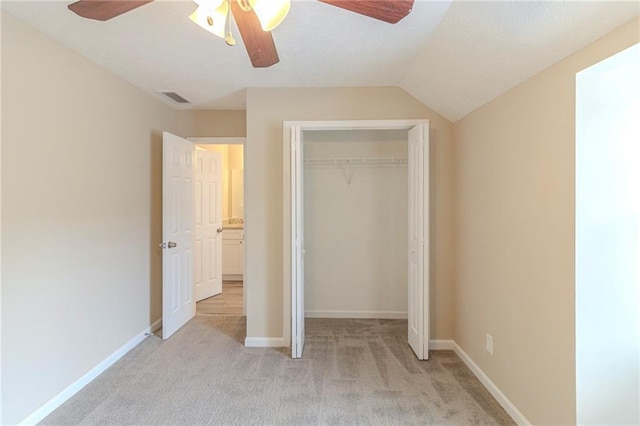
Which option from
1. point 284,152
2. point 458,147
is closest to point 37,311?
point 284,152

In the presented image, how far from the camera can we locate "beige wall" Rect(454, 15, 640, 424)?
1.61m

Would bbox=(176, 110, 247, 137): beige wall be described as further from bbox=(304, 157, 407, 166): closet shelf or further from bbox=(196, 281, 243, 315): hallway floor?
bbox=(196, 281, 243, 315): hallway floor

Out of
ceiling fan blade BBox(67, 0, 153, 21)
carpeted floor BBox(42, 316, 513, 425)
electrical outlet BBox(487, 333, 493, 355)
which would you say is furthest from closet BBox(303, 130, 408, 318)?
ceiling fan blade BBox(67, 0, 153, 21)

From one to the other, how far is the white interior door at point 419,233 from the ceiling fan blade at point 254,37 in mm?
1500

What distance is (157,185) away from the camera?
3.42m

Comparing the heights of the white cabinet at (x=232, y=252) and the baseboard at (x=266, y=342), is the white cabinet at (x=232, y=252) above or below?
above

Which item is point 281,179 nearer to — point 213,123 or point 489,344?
point 213,123

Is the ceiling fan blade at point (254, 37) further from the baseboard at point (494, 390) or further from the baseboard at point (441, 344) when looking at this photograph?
the baseboard at point (441, 344)

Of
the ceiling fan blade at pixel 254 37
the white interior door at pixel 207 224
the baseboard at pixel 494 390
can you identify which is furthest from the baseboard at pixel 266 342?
the ceiling fan blade at pixel 254 37

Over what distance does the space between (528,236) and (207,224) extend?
3870 mm

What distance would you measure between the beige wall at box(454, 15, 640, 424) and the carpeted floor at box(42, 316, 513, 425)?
1.22 ft

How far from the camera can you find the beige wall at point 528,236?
5.29ft

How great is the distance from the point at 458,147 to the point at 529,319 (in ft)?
5.07

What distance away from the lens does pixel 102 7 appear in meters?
1.28
